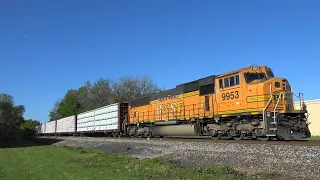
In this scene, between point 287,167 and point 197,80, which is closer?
point 287,167

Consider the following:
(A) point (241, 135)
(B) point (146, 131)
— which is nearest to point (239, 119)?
(A) point (241, 135)

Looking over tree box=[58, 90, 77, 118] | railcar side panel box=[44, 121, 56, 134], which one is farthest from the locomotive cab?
tree box=[58, 90, 77, 118]

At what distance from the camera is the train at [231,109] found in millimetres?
15156

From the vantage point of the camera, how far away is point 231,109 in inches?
695

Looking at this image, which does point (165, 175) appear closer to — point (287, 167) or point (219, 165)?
point (219, 165)

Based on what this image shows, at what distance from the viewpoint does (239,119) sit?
16.9m

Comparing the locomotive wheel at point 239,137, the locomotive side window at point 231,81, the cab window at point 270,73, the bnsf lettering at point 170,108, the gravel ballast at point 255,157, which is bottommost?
the gravel ballast at point 255,157

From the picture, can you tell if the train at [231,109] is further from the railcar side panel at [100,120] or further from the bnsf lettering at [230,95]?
the railcar side panel at [100,120]

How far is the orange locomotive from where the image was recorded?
1511 centimetres

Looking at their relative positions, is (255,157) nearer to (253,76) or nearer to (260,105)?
(260,105)

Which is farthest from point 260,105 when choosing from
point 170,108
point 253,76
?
point 170,108

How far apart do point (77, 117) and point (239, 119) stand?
115 ft

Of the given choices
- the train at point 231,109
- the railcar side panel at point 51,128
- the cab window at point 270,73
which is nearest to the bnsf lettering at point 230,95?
the train at point 231,109

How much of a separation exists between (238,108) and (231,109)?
56cm
